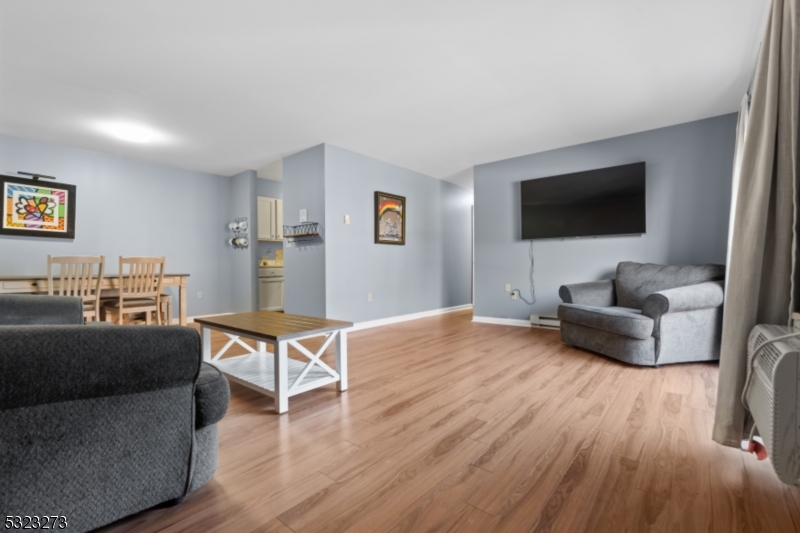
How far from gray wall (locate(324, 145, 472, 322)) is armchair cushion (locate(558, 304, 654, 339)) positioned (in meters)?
2.40

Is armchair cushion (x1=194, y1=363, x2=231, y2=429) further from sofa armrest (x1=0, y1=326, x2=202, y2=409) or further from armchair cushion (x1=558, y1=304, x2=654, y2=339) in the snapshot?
armchair cushion (x1=558, y1=304, x2=654, y2=339)

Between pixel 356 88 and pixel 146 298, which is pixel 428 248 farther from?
pixel 146 298

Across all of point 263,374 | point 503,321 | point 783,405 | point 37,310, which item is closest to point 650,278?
point 503,321

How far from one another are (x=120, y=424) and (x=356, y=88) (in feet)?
9.10

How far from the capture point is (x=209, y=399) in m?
1.17

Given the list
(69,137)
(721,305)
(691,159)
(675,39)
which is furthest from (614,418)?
(69,137)

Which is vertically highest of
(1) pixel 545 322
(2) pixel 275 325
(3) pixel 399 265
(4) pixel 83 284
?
(3) pixel 399 265

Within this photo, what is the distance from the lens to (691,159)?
369cm

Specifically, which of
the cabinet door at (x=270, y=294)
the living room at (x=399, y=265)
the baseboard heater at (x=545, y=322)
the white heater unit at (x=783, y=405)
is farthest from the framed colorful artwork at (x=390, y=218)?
the white heater unit at (x=783, y=405)

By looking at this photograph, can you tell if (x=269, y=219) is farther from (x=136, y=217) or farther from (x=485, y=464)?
(x=485, y=464)

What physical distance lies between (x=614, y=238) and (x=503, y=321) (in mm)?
1714

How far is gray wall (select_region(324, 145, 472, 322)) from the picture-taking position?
441 cm

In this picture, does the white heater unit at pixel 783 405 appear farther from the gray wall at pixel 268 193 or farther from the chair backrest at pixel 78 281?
the gray wall at pixel 268 193

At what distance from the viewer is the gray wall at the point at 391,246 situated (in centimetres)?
441
